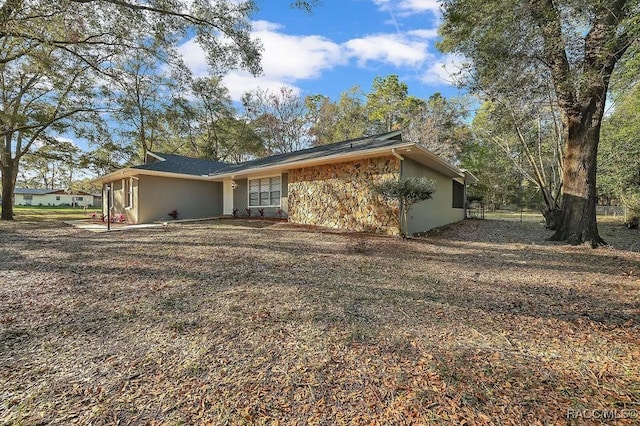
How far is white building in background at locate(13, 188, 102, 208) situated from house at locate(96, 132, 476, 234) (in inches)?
1760

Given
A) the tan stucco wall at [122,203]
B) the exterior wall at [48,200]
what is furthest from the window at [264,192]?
the exterior wall at [48,200]

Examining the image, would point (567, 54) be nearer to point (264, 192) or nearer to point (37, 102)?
point (264, 192)

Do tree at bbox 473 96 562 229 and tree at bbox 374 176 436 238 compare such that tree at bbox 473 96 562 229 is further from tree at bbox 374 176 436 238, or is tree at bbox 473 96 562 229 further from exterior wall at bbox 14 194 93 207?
exterior wall at bbox 14 194 93 207

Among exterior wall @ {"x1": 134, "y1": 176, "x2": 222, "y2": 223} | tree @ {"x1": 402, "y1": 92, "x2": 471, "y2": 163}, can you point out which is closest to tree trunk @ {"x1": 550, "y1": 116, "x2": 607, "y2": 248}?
tree @ {"x1": 402, "y1": 92, "x2": 471, "y2": 163}

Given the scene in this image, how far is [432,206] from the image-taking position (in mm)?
11641

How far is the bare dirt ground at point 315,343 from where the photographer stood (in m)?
1.82

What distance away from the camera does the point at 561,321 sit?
124 inches

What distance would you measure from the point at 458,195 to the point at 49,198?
6386 cm

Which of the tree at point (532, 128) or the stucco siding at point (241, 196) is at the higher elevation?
the tree at point (532, 128)

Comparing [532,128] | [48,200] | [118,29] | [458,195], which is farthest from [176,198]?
[48,200]

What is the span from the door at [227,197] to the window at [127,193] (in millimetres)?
4306

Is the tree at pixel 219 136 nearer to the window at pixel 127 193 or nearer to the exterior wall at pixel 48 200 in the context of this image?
the window at pixel 127 193

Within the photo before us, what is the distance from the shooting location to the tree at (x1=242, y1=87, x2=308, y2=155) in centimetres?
2580

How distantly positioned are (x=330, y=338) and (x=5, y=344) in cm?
284
